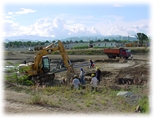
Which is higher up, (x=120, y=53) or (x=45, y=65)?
(x=120, y=53)

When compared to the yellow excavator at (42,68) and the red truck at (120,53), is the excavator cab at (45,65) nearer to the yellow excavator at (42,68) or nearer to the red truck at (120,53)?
the yellow excavator at (42,68)

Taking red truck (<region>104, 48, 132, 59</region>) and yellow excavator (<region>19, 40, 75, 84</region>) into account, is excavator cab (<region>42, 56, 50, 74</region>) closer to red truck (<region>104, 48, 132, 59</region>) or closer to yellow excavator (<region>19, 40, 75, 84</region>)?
yellow excavator (<region>19, 40, 75, 84</region>)

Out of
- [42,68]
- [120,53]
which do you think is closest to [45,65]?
[42,68]

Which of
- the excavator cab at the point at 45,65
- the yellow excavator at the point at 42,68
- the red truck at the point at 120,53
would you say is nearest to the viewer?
the yellow excavator at the point at 42,68

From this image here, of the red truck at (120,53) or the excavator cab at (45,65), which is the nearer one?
the excavator cab at (45,65)

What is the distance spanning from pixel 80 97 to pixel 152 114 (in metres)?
3.73

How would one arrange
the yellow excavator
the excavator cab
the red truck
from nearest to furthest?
the yellow excavator → the excavator cab → the red truck

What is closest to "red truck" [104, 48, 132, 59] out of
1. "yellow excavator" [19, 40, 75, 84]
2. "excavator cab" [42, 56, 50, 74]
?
"yellow excavator" [19, 40, 75, 84]

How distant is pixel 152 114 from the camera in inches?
326

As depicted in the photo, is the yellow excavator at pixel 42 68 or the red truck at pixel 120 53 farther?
the red truck at pixel 120 53

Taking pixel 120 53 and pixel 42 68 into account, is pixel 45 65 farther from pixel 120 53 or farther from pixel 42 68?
pixel 120 53

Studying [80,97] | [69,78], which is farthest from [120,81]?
[80,97]

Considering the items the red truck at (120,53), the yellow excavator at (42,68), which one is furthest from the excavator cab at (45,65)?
the red truck at (120,53)

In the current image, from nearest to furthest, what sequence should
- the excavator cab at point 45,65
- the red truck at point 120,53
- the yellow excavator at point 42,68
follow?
1. the yellow excavator at point 42,68
2. the excavator cab at point 45,65
3. the red truck at point 120,53
